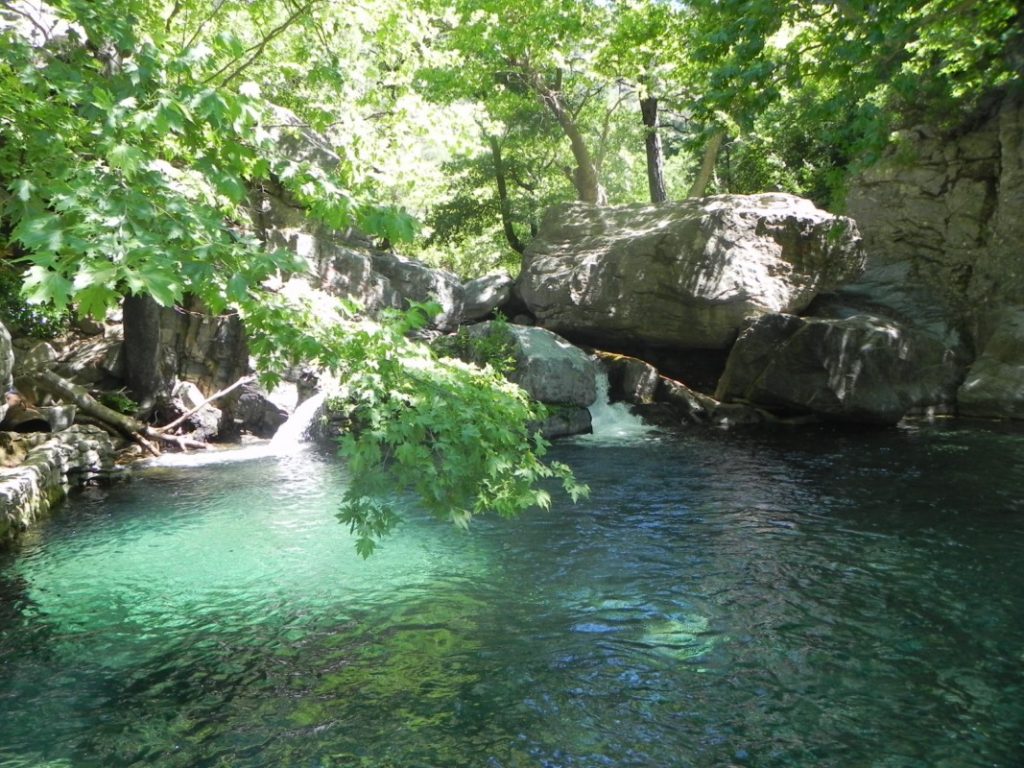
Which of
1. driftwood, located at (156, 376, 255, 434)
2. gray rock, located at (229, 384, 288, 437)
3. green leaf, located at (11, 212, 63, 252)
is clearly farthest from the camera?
gray rock, located at (229, 384, 288, 437)

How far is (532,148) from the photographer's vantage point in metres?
26.0

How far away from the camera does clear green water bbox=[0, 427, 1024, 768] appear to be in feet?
15.5

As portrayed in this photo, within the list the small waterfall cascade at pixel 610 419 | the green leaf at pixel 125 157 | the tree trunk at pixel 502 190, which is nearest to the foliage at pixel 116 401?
the small waterfall cascade at pixel 610 419

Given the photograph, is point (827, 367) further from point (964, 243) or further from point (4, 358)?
point (4, 358)

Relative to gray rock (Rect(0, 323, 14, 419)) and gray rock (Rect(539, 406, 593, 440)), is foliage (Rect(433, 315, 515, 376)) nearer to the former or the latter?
gray rock (Rect(539, 406, 593, 440))

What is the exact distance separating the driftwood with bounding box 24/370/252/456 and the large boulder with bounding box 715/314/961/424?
11.1m

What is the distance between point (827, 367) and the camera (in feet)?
50.2

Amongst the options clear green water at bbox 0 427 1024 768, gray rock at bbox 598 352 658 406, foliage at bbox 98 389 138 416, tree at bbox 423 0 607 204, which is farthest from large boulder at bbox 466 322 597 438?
foliage at bbox 98 389 138 416

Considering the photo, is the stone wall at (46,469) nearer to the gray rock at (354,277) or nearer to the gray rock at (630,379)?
the gray rock at (354,277)

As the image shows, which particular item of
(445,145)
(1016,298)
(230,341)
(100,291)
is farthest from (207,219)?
(1016,298)

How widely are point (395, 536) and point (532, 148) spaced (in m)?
19.4

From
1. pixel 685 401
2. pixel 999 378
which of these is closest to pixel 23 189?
pixel 685 401

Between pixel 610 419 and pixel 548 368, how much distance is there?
6.36 ft

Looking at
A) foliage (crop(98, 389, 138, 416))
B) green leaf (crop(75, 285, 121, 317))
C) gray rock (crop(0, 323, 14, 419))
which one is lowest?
foliage (crop(98, 389, 138, 416))
